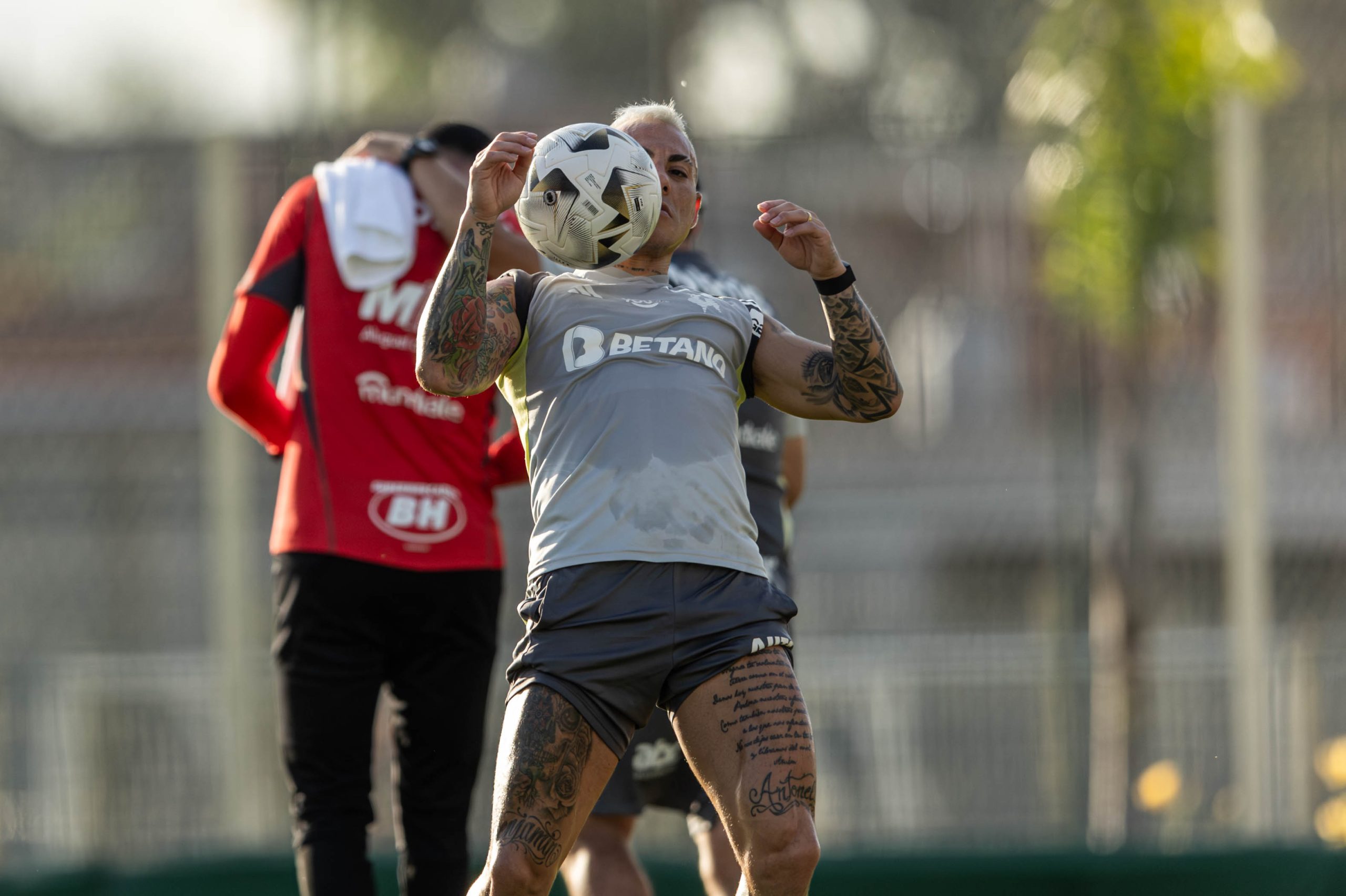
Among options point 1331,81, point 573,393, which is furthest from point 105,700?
point 1331,81

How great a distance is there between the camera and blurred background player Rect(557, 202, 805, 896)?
390cm

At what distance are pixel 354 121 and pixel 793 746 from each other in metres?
5.14

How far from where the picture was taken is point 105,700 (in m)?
7.08

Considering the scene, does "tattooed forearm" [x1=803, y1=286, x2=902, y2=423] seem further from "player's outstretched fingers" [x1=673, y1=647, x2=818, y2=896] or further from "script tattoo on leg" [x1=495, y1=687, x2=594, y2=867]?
"script tattoo on leg" [x1=495, y1=687, x2=594, y2=867]

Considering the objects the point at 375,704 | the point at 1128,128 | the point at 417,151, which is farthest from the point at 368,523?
the point at 1128,128

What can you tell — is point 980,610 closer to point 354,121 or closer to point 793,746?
point 354,121

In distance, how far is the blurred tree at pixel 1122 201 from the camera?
7.13 meters

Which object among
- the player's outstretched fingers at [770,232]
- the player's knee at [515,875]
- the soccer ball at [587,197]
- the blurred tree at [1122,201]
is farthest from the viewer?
the blurred tree at [1122,201]

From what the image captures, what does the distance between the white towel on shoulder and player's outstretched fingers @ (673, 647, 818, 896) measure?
4.83ft

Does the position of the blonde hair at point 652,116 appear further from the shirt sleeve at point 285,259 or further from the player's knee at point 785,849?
the player's knee at point 785,849

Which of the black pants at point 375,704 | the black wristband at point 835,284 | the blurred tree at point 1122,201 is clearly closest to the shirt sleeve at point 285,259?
the black pants at point 375,704

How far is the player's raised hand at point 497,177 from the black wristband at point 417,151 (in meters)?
1.06

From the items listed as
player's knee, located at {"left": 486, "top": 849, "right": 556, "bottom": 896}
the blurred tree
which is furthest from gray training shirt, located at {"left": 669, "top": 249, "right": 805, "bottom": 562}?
the blurred tree

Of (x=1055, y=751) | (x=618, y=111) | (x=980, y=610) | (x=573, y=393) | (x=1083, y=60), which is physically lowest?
(x=1055, y=751)
